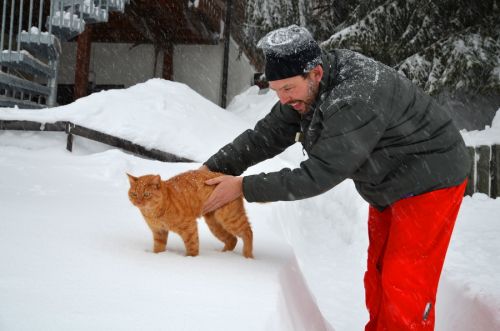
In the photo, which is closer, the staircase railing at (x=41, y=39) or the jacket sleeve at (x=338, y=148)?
the jacket sleeve at (x=338, y=148)

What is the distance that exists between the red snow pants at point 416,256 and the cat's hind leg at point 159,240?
56.0 inches

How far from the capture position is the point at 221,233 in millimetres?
3314

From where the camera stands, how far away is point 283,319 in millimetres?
2232

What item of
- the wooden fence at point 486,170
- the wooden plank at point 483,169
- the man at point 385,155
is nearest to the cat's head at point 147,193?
the man at point 385,155

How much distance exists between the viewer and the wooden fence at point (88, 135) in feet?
20.9


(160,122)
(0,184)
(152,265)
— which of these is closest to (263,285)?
(152,265)

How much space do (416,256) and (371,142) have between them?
2.21 ft

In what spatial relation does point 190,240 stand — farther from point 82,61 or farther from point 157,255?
point 82,61

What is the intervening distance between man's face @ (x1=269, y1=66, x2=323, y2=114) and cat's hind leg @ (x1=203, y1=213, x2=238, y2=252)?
1.11 metres

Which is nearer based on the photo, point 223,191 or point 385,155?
point 385,155

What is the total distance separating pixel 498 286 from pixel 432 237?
1.43 metres

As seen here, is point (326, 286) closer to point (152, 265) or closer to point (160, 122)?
point (152, 265)

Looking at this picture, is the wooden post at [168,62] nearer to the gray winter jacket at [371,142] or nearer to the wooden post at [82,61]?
the wooden post at [82,61]

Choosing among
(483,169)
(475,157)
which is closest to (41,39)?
(475,157)
